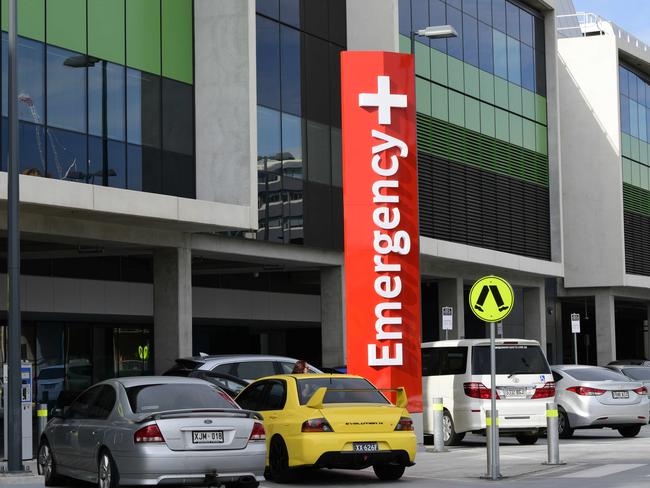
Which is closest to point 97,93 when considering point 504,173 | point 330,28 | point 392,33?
point 330,28

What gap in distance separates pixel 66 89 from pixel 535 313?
28.9 m

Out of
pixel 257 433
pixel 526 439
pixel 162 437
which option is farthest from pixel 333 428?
Answer: pixel 526 439

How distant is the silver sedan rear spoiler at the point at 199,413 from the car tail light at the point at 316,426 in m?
1.47

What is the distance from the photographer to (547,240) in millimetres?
50375

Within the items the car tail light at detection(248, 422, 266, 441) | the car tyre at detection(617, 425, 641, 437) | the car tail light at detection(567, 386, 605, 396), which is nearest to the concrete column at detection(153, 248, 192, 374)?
A: the car tail light at detection(567, 386, 605, 396)

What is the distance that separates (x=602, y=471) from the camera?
18.4 metres

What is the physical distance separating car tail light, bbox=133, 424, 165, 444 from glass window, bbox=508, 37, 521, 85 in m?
35.6

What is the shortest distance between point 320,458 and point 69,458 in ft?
10.2

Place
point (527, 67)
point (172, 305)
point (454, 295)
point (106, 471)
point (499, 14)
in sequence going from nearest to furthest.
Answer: point (106, 471) < point (172, 305) < point (454, 295) < point (499, 14) < point (527, 67)

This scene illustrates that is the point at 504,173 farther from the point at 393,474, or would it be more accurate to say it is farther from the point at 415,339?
the point at 393,474

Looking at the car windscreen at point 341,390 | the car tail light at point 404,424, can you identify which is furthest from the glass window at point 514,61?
the car tail light at point 404,424

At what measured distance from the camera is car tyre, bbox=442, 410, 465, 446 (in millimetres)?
24247

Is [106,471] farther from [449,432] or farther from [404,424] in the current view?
[449,432]

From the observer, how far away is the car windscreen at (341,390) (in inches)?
681
